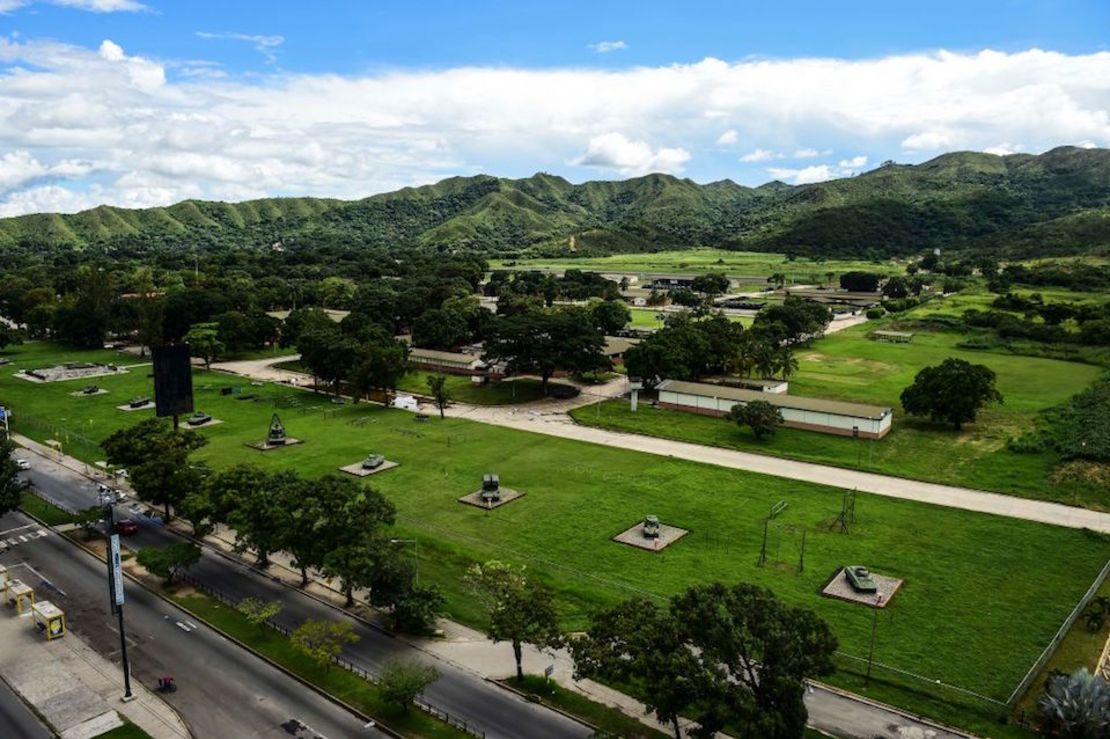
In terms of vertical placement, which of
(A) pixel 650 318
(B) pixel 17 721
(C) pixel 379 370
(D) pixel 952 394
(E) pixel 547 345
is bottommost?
(B) pixel 17 721

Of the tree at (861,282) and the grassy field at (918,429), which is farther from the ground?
the tree at (861,282)

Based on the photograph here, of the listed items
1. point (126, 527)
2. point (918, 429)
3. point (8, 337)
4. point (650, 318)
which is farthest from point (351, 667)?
point (650, 318)

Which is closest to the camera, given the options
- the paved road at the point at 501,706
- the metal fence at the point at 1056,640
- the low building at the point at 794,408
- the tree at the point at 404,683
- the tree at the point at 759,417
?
the tree at the point at 404,683

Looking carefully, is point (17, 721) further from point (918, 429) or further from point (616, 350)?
point (616, 350)

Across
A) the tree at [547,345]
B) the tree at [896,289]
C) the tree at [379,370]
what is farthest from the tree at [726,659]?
the tree at [896,289]

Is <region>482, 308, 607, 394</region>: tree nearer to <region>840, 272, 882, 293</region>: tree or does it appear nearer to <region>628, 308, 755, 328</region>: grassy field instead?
<region>628, 308, 755, 328</region>: grassy field

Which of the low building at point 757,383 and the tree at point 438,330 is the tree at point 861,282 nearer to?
the low building at point 757,383

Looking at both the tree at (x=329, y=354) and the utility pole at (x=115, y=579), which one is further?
the tree at (x=329, y=354)

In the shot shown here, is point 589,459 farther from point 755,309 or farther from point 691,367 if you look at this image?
point 755,309
